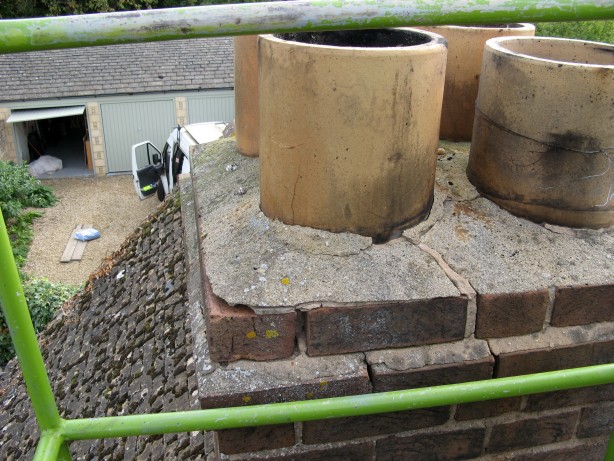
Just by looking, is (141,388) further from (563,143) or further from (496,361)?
(563,143)

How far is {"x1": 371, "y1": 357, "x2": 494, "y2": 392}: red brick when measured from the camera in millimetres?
1769

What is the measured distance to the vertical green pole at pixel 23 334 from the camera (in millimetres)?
1217

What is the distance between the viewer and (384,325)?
1.80 meters

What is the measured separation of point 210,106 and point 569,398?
1643cm

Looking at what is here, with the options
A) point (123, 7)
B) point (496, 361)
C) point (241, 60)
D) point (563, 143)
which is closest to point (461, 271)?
point (496, 361)

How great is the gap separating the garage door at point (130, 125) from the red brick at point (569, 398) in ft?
54.3

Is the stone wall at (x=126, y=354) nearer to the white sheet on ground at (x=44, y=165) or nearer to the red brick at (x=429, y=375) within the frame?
the red brick at (x=429, y=375)

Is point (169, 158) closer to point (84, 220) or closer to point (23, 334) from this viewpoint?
point (84, 220)

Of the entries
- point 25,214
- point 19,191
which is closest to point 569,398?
point 25,214

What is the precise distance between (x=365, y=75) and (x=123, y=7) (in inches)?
921

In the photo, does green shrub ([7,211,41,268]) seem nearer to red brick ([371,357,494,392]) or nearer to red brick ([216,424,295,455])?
red brick ([216,424,295,455])

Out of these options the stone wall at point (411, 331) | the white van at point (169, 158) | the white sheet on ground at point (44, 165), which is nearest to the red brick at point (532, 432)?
the stone wall at point (411, 331)

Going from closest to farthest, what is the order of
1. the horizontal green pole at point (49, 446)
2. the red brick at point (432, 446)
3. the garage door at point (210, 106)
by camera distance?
the horizontal green pole at point (49, 446), the red brick at point (432, 446), the garage door at point (210, 106)

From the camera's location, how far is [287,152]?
74.0 inches
